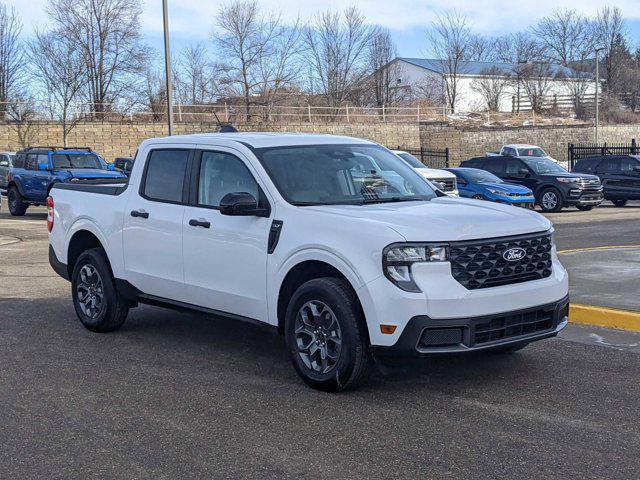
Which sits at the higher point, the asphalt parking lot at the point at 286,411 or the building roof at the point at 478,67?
the building roof at the point at 478,67

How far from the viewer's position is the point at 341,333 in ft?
19.2

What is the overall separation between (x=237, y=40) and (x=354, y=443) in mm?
52903

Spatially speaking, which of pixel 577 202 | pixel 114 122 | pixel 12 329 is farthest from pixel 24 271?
pixel 114 122

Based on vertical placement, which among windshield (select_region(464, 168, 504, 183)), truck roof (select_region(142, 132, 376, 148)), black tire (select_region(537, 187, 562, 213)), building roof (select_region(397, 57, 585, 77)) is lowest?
black tire (select_region(537, 187, 562, 213))

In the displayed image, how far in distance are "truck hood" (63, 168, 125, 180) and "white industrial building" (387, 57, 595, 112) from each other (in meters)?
55.1

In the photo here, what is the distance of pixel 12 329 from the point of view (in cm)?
844

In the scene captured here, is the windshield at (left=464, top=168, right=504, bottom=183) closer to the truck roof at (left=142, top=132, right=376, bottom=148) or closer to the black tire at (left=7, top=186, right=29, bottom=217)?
the black tire at (left=7, top=186, right=29, bottom=217)

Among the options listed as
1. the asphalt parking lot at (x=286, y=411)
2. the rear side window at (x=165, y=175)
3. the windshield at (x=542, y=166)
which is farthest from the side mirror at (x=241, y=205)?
the windshield at (x=542, y=166)

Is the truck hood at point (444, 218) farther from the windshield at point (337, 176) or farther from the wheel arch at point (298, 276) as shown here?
the wheel arch at point (298, 276)

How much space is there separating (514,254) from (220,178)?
97.1 inches

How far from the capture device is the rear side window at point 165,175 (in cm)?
742

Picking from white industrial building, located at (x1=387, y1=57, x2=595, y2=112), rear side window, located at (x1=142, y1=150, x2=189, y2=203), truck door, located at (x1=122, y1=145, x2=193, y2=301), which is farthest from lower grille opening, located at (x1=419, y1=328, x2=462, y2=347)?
white industrial building, located at (x1=387, y1=57, x2=595, y2=112)

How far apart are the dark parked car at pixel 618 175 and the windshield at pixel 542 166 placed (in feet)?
6.14

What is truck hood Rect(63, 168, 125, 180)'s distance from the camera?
21578 mm
